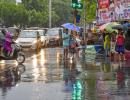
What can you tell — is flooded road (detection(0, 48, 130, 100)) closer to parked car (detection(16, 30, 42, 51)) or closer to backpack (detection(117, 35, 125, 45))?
backpack (detection(117, 35, 125, 45))

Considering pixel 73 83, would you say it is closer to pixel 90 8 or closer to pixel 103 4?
pixel 103 4

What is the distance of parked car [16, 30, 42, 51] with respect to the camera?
128 ft

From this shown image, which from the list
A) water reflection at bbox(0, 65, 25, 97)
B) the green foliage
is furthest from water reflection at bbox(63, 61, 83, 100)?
the green foliage

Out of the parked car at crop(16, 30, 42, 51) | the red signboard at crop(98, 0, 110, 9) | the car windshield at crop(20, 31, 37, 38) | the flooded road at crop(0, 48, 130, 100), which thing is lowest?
the flooded road at crop(0, 48, 130, 100)

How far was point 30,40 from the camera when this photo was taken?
3931 centimetres

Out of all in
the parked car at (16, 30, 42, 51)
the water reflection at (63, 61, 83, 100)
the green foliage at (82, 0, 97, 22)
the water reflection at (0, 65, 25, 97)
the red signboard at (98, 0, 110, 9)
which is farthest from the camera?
the green foliage at (82, 0, 97, 22)

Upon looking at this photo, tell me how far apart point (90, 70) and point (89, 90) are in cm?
662

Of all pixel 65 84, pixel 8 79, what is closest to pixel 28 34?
pixel 8 79

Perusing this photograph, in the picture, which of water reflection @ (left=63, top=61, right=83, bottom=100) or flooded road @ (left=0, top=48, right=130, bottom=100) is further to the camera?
water reflection @ (left=63, top=61, right=83, bottom=100)

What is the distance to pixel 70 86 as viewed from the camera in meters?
14.9

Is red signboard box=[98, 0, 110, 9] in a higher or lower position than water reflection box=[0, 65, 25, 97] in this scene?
higher

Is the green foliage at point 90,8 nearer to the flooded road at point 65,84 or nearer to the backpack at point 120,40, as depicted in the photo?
the backpack at point 120,40

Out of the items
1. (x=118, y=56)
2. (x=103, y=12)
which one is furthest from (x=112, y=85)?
(x=103, y=12)

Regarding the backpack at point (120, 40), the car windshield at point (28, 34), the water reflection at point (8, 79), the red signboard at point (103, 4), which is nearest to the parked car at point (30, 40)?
the car windshield at point (28, 34)
